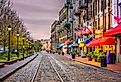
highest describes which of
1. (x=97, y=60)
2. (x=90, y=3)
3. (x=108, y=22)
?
(x=90, y=3)

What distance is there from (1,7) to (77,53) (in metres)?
41.2

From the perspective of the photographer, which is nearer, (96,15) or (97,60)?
(97,60)

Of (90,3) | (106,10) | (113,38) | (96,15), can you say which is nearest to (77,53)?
(90,3)

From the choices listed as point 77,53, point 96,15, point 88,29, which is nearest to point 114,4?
point 96,15

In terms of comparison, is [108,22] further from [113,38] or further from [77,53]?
[77,53]

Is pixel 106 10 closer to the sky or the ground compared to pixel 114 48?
closer to the sky

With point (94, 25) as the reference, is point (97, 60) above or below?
below

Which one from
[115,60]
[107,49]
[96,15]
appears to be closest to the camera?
[115,60]

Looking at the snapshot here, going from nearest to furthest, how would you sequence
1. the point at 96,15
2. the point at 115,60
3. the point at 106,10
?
the point at 115,60, the point at 106,10, the point at 96,15

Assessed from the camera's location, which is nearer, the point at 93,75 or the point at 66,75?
the point at 93,75

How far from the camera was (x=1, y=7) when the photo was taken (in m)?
55.7

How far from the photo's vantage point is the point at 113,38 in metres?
48.4

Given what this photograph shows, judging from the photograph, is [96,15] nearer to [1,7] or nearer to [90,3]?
[90,3]

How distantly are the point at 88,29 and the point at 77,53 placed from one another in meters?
24.9
